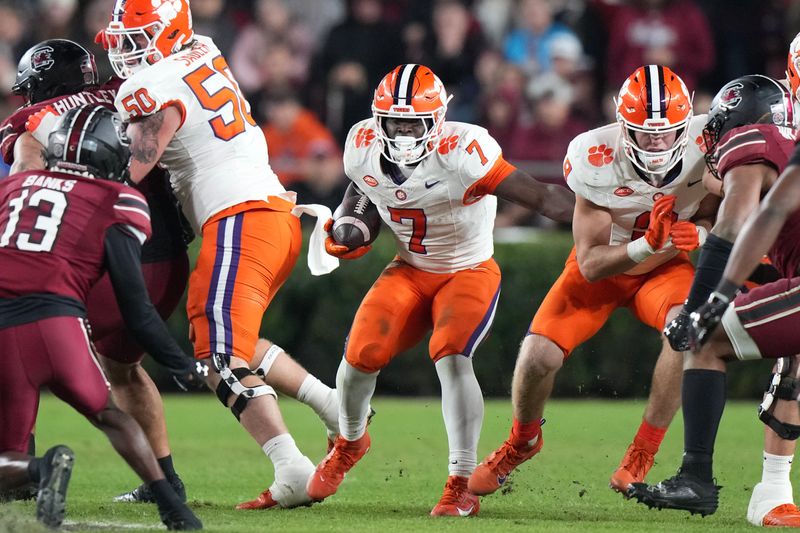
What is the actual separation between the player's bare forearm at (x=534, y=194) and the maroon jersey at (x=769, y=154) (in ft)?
2.93

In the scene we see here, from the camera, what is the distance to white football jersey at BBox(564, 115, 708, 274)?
5941 mm

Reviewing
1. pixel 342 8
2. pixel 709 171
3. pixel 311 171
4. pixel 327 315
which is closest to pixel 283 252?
pixel 709 171

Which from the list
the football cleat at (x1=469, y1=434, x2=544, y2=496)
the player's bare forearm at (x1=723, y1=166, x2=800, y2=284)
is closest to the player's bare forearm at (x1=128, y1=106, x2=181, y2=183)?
the football cleat at (x1=469, y1=434, x2=544, y2=496)

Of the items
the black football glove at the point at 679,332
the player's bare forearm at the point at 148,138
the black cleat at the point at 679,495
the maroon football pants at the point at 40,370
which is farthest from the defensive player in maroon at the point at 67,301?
the black football glove at the point at 679,332

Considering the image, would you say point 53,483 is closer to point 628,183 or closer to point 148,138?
point 148,138

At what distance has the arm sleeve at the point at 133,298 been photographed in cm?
478

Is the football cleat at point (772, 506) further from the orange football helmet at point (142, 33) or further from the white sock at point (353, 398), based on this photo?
the orange football helmet at point (142, 33)

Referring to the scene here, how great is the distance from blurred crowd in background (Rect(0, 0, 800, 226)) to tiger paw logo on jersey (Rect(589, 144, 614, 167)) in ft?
17.1

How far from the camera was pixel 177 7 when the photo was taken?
600 cm

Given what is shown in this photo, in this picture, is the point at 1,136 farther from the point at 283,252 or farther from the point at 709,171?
the point at 709,171

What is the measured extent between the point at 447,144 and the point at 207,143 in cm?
109

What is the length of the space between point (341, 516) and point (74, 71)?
241 cm

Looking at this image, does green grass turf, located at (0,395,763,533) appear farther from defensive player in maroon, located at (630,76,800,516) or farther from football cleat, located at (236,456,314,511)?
defensive player in maroon, located at (630,76,800,516)

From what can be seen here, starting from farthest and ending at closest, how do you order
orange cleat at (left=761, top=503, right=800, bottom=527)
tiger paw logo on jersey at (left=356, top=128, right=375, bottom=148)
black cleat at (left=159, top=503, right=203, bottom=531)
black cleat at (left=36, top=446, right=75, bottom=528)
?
tiger paw logo on jersey at (left=356, top=128, right=375, bottom=148)
orange cleat at (left=761, top=503, right=800, bottom=527)
black cleat at (left=159, top=503, right=203, bottom=531)
black cleat at (left=36, top=446, right=75, bottom=528)
